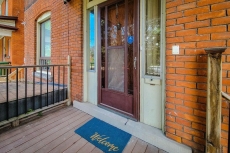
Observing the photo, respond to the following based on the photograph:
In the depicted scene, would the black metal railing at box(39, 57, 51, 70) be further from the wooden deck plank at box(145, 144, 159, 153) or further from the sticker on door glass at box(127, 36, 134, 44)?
the wooden deck plank at box(145, 144, 159, 153)

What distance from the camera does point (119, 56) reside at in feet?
7.49

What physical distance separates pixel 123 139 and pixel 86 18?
2512 millimetres

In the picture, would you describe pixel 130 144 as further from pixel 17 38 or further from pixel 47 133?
A: pixel 17 38

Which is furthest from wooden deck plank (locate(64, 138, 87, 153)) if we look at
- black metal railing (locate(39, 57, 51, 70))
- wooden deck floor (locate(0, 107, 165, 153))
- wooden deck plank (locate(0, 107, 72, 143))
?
black metal railing (locate(39, 57, 51, 70))

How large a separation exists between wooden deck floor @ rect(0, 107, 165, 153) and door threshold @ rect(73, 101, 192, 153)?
0.07m

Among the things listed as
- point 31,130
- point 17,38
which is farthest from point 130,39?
point 17,38

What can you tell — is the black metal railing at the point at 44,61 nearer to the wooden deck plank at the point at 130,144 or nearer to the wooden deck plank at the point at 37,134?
the wooden deck plank at the point at 37,134

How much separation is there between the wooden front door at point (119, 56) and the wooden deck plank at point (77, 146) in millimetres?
804

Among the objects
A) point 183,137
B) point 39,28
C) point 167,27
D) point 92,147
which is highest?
point 39,28

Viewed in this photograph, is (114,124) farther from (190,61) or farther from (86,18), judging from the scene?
(86,18)

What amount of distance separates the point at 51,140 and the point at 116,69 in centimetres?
147

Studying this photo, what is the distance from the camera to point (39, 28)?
4.55 metres

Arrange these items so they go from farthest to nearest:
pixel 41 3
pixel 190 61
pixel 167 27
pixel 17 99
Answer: pixel 41 3 → pixel 17 99 → pixel 167 27 → pixel 190 61

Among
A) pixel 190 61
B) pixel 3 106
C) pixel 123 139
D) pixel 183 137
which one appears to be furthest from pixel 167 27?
pixel 3 106
